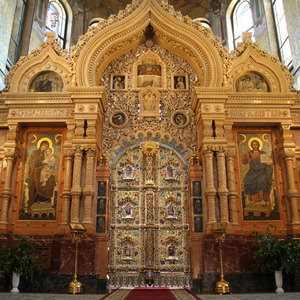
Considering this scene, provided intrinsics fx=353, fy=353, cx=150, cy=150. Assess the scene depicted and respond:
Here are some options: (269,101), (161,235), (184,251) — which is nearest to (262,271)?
(184,251)

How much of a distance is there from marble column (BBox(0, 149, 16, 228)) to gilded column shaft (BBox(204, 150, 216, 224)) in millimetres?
5408

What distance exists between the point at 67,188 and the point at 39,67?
402cm

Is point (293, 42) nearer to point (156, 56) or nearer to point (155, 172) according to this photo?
point (156, 56)

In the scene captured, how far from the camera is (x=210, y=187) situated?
9.52 metres

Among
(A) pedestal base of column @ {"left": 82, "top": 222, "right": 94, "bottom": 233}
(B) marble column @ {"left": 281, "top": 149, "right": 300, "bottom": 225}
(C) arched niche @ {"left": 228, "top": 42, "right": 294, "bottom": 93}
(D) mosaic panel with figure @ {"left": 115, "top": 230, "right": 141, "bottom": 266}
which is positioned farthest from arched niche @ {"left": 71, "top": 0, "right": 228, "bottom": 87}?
(D) mosaic panel with figure @ {"left": 115, "top": 230, "right": 141, "bottom": 266}

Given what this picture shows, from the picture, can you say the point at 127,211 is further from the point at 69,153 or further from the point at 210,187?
the point at 210,187

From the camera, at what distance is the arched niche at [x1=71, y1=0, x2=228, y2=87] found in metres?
10.6

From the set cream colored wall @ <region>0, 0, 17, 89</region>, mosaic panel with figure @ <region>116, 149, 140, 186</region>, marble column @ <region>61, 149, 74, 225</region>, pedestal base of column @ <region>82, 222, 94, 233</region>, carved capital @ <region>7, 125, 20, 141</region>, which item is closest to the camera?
pedestal base of column @ <region>82, 222, 94, 233</region>

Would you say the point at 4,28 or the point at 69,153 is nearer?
the point at 69,153

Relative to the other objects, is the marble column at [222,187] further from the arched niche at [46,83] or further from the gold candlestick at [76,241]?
the arched niche at [46,83]

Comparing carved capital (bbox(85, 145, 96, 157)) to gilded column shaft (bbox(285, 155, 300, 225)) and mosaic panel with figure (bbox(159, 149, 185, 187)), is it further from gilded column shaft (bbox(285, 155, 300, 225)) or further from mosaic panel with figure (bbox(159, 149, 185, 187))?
gilded column shaft (bbox(285, 155, 300, 225))

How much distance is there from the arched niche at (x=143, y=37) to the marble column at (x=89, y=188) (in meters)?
2.22

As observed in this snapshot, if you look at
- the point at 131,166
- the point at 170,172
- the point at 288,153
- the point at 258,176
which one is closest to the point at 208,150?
the point at 170,172

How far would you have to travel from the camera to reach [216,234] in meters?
8.79
